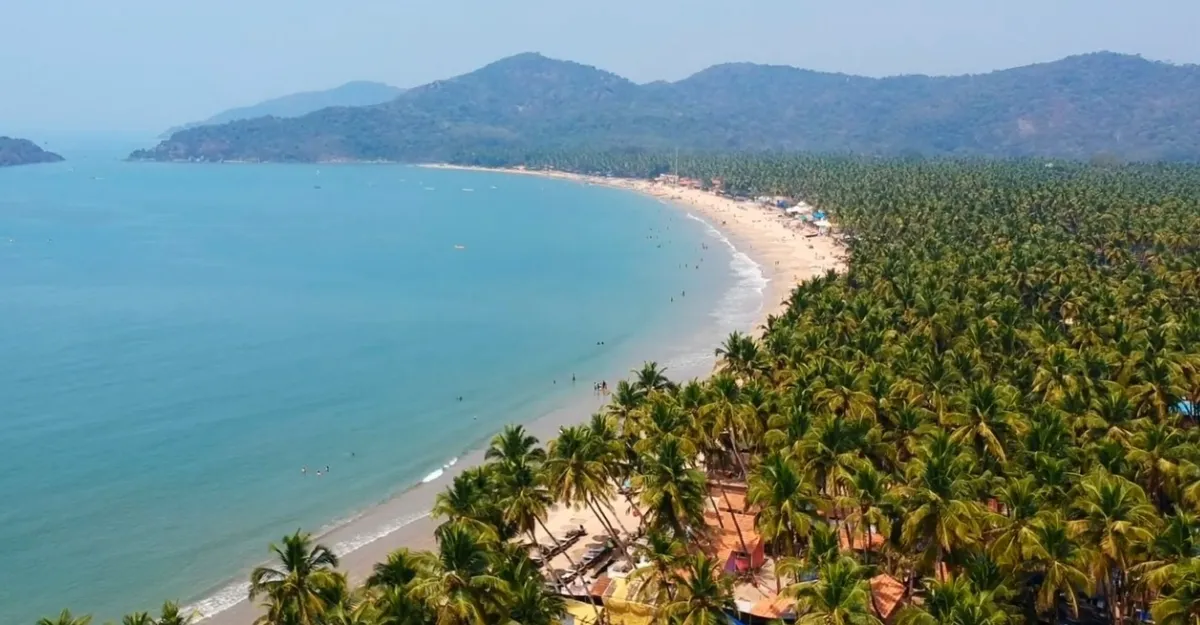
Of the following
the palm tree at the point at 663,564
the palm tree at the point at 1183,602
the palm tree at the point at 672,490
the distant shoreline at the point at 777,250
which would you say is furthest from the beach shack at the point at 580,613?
the distant shoreline at the point at 777,250

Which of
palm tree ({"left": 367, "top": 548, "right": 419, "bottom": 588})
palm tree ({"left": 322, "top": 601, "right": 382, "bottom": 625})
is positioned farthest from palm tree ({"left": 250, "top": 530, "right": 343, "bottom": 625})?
palm tree ({"left": 367, "top": 548, "right": 419, "bottom": 588})

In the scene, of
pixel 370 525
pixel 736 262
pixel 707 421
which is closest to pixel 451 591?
pixel 707 421

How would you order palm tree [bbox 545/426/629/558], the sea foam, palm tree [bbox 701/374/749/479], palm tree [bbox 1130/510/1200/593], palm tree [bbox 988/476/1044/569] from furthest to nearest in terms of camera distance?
the sea foam < palm tree [bbox 701/374/749/479] < palm tree [bbox 545/426/629/558] < palm tree [bbox 988/476/1044/569] < palm tree [bbox 1130/510/1200/593]

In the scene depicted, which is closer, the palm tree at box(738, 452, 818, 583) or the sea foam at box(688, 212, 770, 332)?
the palm tree at box(738, 452, 818, 583)

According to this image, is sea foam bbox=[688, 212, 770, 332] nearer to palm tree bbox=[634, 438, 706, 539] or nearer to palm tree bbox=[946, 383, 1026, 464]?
palm tree bbox=[946, 383, 1026, 464]

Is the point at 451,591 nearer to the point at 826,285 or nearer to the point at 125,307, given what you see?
the point at 826,285

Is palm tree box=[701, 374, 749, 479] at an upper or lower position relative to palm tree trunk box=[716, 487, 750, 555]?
upper
